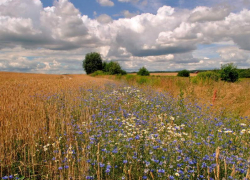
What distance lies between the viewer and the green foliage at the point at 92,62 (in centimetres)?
6956

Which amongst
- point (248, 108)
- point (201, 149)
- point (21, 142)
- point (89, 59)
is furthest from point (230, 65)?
point (89, 59)

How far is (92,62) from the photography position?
2761 inches

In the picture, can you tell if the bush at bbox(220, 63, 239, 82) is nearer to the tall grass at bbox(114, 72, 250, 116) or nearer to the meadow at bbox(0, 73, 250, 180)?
the tall grass at bbox(114, 72, 250, 116)

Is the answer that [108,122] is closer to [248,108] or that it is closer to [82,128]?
[82,128]

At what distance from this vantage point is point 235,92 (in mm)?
10680

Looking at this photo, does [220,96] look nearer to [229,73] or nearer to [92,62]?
[229,73]

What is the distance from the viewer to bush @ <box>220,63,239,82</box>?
17984 millimetres

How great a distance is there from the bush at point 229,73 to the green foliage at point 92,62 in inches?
2184

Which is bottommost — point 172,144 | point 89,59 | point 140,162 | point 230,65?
point 140,162

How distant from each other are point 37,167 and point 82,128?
4.65 feet

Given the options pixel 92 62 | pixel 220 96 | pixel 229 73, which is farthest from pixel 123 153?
pixel 92 62

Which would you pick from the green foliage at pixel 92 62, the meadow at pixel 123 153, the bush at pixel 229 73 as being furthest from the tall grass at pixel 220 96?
the green foliage at pixel 92 62

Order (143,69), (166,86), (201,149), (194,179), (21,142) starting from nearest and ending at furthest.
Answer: (194,179) → (201,149) → (21,142) → (166,86) → (143,69)

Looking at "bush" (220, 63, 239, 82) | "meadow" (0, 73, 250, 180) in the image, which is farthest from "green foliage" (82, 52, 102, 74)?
"meadow" (0, 73, 250, 180)
